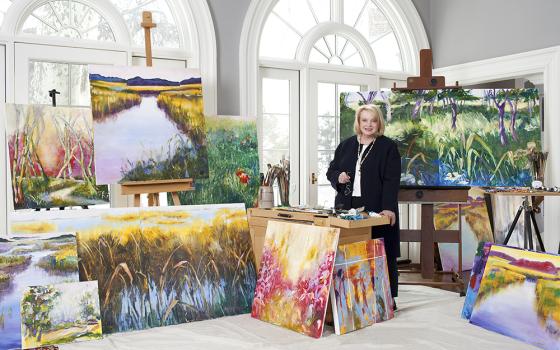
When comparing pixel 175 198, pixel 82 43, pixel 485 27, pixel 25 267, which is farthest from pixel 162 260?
pixel 485 27

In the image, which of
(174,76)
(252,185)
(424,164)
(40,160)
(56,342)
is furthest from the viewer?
(424,164)

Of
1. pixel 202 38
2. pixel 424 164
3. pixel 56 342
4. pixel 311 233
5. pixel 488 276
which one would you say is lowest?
pixel 56 342

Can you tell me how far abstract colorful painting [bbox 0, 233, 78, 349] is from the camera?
2893 mm

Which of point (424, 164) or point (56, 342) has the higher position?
point (424, 164)

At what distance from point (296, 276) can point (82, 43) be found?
2216 millimetres

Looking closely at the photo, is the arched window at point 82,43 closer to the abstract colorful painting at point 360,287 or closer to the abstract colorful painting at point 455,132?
the abstract colorful painting at point 455,132

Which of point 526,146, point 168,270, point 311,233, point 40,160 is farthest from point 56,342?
point 526,146

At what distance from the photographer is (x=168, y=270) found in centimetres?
335

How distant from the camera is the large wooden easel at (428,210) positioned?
4.23 metres

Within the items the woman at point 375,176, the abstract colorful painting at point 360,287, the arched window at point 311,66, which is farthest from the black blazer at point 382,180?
the arched window at point 311,66

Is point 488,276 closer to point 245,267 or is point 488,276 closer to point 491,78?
point 245,267

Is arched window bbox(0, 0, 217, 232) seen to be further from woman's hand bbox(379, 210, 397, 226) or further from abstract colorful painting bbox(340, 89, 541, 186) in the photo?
woman's hand bbox(379, 210, 397, 226)

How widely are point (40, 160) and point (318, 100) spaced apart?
2441mm

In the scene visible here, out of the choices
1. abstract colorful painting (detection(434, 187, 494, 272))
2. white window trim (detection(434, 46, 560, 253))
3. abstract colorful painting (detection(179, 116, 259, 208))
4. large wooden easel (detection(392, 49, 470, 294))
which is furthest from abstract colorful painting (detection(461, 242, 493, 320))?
abstract colorful painting (detection(179, 116, 259, 208))
